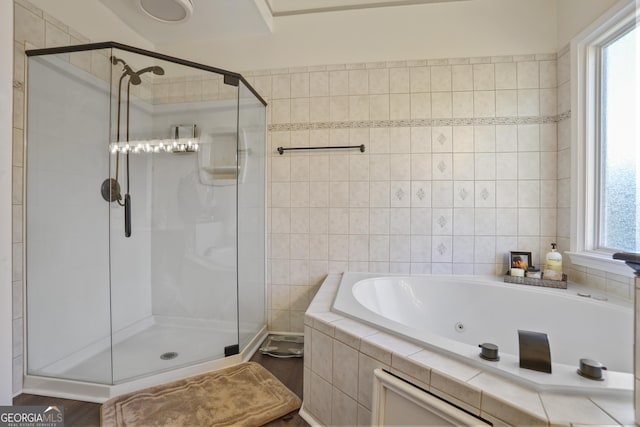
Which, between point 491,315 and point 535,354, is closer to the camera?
point 535,354

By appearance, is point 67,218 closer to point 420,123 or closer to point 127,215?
point 127,215

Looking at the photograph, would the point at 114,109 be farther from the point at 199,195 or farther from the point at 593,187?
the point at 593,187

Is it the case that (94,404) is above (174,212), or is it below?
below

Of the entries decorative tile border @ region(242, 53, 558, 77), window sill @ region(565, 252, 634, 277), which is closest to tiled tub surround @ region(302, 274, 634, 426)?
window sill @ region(565, 252, 634, 277)

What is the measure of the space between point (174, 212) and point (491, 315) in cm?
228

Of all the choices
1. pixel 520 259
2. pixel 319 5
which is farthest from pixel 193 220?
pixel 520 259

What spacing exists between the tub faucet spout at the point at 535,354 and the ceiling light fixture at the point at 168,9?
2.40 metres

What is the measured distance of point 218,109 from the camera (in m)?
2.02

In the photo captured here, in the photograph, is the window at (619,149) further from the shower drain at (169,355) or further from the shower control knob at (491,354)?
the shower drain at (169,355)

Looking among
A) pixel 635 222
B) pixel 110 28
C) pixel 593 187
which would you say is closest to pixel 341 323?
pixel 635 222

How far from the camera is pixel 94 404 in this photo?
4.47ft

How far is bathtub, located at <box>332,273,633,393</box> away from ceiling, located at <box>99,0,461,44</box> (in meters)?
2.00

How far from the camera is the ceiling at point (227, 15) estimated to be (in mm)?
1910

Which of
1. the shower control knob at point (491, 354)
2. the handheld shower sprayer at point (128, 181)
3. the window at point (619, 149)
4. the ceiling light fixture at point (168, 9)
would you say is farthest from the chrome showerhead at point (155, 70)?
the window at point (619, 149)
